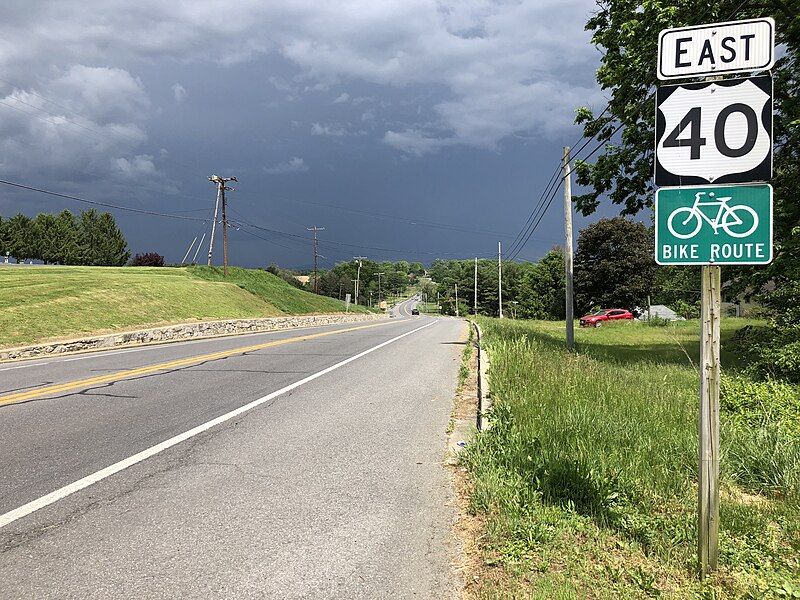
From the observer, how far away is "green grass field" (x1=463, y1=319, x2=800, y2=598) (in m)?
3.04

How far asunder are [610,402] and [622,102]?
1168 cm

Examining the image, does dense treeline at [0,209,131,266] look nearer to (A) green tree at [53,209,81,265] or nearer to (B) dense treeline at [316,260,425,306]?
(A) green tree at [53,209,81,265]

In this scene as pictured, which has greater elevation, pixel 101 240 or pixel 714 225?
pixel 101 240

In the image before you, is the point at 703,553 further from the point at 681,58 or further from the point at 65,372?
the point at 65,372

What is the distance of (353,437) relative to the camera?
6.48 meters

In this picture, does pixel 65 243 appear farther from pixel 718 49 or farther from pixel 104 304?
pixel 718 49

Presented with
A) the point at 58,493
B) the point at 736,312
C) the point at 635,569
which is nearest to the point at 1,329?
the point at 58,493

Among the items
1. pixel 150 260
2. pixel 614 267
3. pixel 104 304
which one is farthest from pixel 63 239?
pixel 614 267

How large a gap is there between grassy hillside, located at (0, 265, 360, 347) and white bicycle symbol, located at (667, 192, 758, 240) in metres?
19.9

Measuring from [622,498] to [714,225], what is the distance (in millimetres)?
2187

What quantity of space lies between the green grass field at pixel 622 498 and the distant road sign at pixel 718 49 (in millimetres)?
2598

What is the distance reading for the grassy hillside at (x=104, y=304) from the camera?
19688 mm

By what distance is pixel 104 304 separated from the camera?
24797 millimetres

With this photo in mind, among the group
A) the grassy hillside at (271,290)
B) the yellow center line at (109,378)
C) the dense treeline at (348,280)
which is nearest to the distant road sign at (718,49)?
the yellow center line at (109,378)
